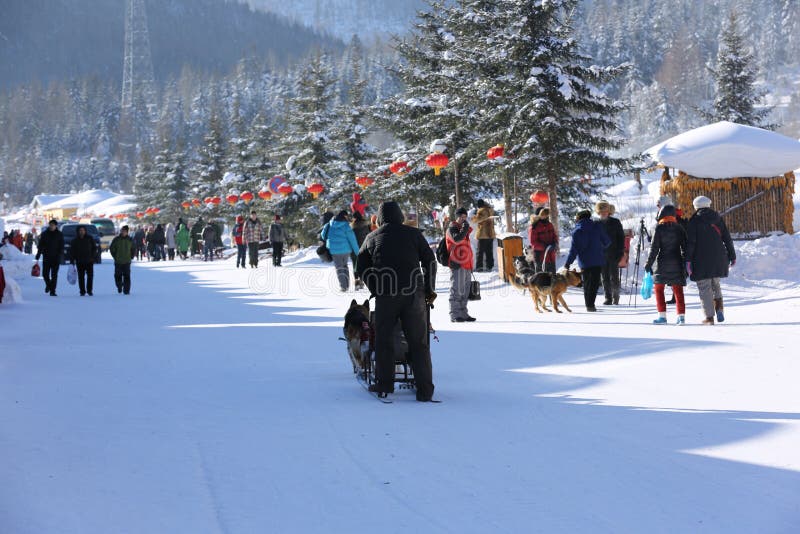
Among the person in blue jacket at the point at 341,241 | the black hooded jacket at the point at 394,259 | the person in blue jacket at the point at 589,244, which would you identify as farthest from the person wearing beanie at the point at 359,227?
the black hooded jacket at the point at 394,259

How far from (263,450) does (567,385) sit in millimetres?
3336

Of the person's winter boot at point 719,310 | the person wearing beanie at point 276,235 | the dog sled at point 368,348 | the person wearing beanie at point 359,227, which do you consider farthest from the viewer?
the person wearing beanie at point 276,235

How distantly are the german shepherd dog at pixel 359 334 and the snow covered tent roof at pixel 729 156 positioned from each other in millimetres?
14129

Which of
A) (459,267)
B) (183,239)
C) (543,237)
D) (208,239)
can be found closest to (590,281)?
(543,237)

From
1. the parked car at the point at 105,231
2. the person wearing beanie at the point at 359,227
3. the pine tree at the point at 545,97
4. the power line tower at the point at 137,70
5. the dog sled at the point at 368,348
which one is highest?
the power line tower at the point at 137,70

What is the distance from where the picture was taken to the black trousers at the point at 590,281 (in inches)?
536

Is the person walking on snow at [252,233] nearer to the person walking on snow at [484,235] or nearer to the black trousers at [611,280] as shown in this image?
the person walking on snow at [484,235]

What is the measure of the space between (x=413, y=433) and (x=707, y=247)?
274 inches

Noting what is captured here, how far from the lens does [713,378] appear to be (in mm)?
7672

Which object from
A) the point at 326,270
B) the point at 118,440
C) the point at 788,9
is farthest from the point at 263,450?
the point at 788,9

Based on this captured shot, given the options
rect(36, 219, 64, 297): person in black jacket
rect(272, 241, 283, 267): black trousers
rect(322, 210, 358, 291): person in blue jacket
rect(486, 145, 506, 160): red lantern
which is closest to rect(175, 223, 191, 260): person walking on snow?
rect(272, 241, 283, 267): black trousers

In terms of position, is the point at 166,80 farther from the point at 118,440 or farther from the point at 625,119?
the point at 118,440

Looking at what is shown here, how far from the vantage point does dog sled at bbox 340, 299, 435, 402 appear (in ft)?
23.9

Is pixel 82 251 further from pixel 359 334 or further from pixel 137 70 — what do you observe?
pixel 137 70
